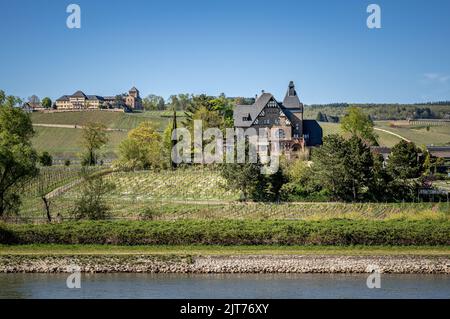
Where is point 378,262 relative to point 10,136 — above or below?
below

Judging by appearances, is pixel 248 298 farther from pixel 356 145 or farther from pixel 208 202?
pixel 356 145

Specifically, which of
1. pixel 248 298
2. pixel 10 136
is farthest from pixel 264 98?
pixel 248 298

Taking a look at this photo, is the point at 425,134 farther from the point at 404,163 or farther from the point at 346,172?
the point at 346,172

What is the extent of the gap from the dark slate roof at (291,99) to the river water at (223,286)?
1874 inches

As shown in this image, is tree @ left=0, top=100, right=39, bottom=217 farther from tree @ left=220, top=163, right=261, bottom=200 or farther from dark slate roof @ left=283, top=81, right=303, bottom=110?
dark slate roof @ left=283, top=81, right=303, bottom=110

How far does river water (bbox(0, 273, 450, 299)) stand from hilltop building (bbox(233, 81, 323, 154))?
42.5 metres

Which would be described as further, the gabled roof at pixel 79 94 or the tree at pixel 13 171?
the gabled roof at pixel 79 94

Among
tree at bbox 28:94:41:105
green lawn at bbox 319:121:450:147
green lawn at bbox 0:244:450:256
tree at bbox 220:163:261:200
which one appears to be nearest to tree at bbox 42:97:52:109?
tree at bbox 28:94:41:105

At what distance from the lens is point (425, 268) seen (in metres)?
36.8

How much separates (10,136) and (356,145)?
87.4ft

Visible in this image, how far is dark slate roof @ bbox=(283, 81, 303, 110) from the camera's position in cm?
8231


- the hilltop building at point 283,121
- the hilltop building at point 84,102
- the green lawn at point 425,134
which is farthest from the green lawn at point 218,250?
the hilltop building at point 84,102

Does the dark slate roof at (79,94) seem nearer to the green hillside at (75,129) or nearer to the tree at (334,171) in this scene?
the green hillside at (75,129)

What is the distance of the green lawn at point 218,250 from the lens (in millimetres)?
39031
